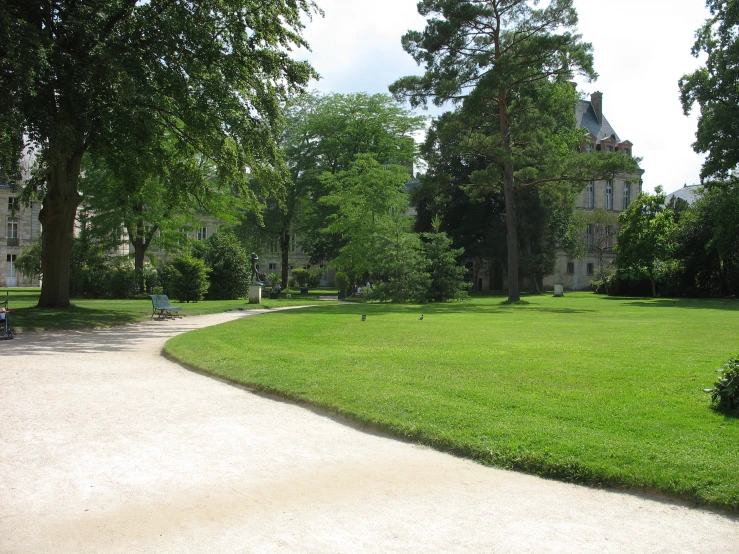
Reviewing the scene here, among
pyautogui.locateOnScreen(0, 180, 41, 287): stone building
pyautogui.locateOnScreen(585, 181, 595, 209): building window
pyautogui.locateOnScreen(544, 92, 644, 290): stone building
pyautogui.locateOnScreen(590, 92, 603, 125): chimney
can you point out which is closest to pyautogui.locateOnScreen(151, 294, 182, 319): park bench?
pyautogui.locateOnScreen(0, 180, 41, 287): stone building

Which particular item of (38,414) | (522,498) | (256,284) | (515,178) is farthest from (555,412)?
(515,178)

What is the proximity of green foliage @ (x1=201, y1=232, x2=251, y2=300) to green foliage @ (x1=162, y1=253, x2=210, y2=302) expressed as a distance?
197cm

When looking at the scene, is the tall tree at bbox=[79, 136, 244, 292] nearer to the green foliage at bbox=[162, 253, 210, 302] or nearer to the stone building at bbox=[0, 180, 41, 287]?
the green foliage at bbox=[162, 253, 210, 302]

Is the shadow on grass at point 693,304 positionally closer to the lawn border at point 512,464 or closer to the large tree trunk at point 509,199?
the large tree trunk at point 509,199

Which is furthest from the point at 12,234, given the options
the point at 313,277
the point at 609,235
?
the point at 609,235

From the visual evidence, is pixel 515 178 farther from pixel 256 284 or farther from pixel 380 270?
pixel 256 284

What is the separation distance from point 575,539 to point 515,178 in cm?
3541

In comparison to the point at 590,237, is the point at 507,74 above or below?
above

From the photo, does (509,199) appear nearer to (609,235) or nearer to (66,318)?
(66,318)

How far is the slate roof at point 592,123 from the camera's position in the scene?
79000 mm

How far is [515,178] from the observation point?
37.6 metres

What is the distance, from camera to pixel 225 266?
3659 centimetres

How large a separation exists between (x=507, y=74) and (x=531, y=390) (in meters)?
26.3

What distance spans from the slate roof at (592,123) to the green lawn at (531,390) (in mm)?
68952
